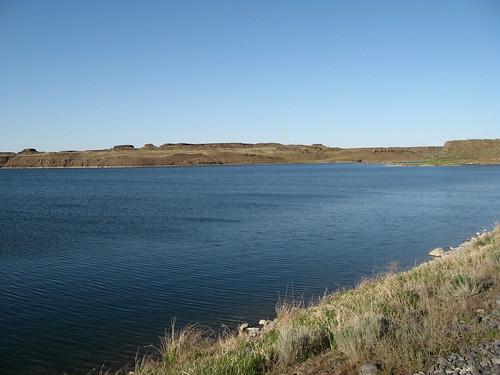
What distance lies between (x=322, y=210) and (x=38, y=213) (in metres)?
21.0

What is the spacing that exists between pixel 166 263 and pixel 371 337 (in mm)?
12763

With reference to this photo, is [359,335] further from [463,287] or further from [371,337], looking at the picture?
[463,287]

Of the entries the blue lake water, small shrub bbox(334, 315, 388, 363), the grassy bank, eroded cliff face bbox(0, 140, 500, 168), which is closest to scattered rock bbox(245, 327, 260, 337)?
the grassy bank

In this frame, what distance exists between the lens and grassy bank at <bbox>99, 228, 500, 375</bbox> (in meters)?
6.06

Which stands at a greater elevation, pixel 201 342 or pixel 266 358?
pixel 266 358

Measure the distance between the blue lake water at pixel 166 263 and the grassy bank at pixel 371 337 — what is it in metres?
2.40

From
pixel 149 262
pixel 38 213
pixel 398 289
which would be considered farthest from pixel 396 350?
pixel 38 213

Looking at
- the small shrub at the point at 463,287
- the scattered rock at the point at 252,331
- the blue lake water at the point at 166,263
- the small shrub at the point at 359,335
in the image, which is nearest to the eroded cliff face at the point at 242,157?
the blue lake water at the point at 166,263

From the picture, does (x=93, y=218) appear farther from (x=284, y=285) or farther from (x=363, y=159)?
(x=363, y=159)

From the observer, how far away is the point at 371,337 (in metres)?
6.34

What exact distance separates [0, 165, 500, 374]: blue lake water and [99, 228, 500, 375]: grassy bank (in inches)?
94.6

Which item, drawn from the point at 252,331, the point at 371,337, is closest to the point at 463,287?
the point at 371,337

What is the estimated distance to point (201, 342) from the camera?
9195 mm

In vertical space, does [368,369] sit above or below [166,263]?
above
